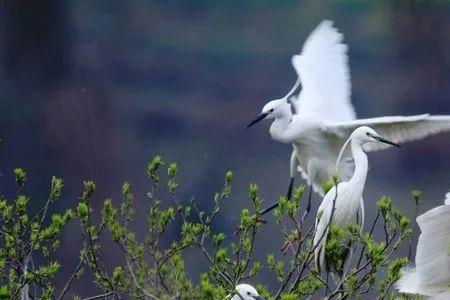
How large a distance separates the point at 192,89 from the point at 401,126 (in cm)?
101

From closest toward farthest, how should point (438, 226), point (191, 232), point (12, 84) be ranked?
point (438, 226)
point (191, 232)
point (12, 84)

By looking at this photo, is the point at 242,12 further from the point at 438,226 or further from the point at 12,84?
the point at 438,226

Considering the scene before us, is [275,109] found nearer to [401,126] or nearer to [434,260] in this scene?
[401,126]

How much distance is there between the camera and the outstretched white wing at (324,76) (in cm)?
465

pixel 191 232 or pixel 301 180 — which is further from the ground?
pixel 191 232

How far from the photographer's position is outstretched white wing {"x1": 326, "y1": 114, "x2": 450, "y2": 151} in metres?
4.26

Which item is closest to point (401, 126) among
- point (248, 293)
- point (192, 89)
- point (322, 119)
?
point (322, 119)

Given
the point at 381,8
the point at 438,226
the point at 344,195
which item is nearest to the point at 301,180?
the point at 381,8

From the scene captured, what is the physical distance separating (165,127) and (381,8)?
99cm

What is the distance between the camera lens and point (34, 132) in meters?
5.09

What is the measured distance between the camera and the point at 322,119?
458 centimetres

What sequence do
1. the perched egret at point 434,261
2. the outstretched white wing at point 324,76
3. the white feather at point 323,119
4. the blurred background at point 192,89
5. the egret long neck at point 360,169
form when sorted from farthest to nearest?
1. the blurred background at point 192,89
2. the outstretched white wing at point 324,76
3. the white feather at point 323,119
4. the egret long neck at point 360,169
5. the perched egret at point 434,261

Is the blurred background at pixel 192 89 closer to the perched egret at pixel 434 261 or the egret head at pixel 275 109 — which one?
the egret head at pixel 275 109

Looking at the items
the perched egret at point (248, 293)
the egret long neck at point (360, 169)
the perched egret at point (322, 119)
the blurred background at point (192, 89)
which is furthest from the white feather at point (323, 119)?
the perched egret at point (248, 293)
